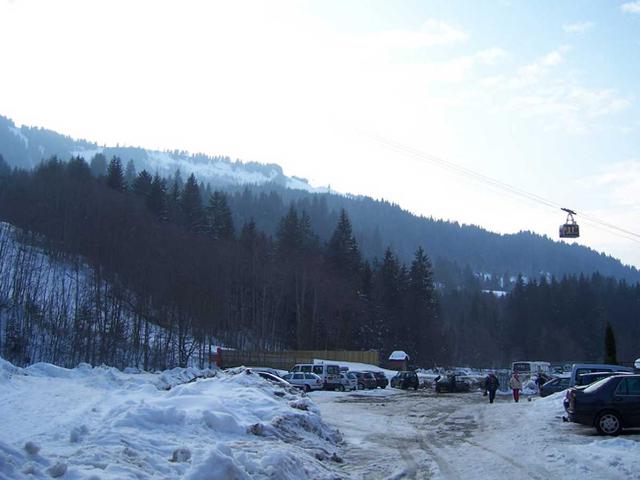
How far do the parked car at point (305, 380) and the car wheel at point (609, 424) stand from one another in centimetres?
2873

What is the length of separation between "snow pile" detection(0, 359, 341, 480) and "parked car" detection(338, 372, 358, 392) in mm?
28430

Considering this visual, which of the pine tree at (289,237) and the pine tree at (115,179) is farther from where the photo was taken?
the pine tree at (115,179)

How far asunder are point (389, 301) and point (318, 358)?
20.8 metres

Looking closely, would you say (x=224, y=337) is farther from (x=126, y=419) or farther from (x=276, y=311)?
(x=126, y=419)

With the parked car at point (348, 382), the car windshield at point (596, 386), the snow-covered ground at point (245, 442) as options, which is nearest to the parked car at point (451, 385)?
the parked car at point (348, 382)

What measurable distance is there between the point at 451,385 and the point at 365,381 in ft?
21.7

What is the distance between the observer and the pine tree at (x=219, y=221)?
3418 inches

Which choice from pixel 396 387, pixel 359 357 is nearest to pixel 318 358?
pixel 359 357

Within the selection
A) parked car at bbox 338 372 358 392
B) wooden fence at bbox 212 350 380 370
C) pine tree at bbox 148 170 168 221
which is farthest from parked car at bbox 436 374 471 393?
pine tree at bbox 148 170 168 221

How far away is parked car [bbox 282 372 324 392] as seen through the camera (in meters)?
44.1

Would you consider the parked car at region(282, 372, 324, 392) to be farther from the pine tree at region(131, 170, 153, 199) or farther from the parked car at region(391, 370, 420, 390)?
the pine tree at region(131, 170, 153, 199)

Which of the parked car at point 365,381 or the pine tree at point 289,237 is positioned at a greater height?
the pine tree at point 289,237

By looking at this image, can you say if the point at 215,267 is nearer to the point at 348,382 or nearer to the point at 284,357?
the point at 284,357

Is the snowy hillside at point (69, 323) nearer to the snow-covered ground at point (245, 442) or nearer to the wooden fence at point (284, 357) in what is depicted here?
the wooden fence at point (284, 357)
